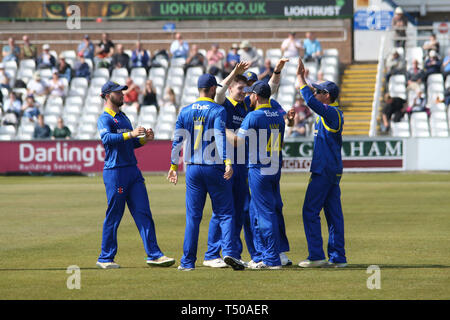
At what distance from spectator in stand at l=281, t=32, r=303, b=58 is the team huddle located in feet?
70.5

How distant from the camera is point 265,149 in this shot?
11117 millimetres

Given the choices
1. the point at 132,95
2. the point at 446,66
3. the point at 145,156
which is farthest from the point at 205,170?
the point at 446,66

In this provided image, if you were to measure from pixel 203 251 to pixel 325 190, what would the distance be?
8.06ft

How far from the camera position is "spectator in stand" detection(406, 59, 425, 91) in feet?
102

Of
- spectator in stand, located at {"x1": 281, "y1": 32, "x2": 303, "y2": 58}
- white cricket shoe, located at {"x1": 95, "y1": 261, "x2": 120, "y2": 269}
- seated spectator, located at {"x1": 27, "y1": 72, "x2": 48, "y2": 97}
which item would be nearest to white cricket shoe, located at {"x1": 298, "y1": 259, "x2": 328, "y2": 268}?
white cricket shoe, located at {"x1": 95, "y1": 261, "x2": 120, "y2": 269}

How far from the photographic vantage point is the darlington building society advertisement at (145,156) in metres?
28.5

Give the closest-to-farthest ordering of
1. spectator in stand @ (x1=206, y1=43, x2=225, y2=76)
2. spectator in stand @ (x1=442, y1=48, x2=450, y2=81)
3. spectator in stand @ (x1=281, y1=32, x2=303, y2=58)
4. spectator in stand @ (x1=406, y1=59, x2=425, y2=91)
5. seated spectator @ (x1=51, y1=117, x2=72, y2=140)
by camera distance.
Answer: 1. seated spectator @ (x1=51, y1=117, x2=72, y2=140)
2. spectator in stand @ (x1=406, y1=59, x2=425, y2=91)
3. spectator in stand @ (x1=442, y1=48, x2=450, y2=81)
4. spectator in stand @ (x1=206, y1=43, x2=225, y2=76)
5. spectator in stand @ (x1=281, y1=32, x2=303, y2=58)

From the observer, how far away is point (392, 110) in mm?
30625

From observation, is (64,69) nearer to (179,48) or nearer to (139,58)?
(139,58)

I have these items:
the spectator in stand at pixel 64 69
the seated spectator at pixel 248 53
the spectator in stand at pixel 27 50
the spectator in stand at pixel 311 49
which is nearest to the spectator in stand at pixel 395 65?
the spectator in stand at pixel 311 49

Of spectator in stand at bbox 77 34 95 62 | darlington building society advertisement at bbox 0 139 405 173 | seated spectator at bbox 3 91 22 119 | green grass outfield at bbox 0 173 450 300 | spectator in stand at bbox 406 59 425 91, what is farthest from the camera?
spectator in stand at bbox 77 34 95 62

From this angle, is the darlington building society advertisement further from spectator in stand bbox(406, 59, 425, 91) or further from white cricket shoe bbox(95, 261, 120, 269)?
white cricket shoe bbox(95, 261, 120, 269)
